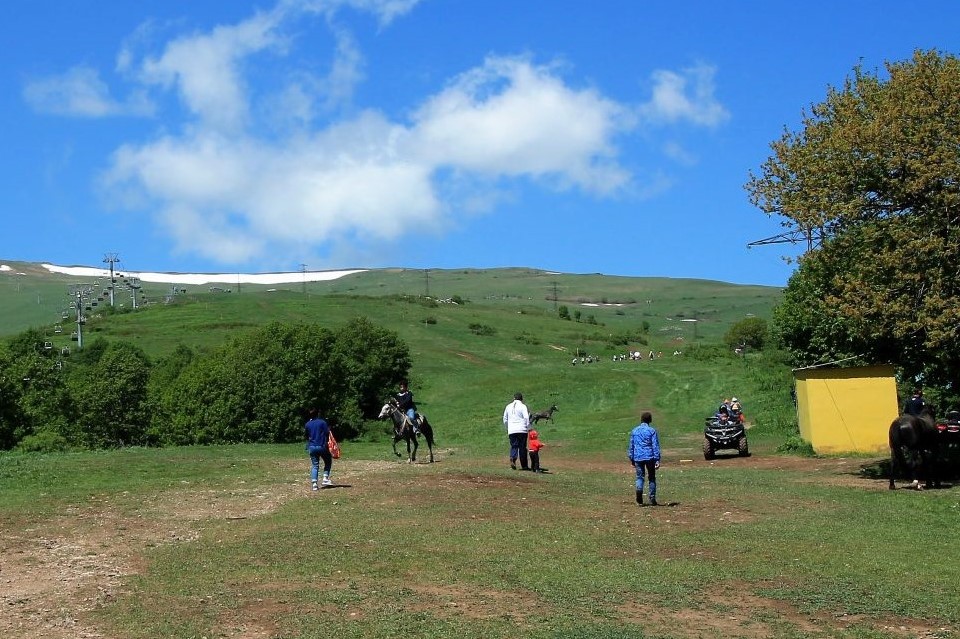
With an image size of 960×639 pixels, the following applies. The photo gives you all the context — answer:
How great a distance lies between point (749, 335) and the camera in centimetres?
12756

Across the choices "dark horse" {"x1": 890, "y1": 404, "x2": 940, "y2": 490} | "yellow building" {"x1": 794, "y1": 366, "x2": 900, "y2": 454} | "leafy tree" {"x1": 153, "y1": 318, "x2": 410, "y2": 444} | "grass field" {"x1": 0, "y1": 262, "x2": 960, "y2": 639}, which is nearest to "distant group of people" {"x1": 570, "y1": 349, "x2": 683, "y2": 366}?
"leafy tree" {"x1": 153, "y1": 318, "x2": 410, "y2": 444}

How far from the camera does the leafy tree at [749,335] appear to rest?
127 metres

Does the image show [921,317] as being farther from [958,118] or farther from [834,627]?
[834,627]

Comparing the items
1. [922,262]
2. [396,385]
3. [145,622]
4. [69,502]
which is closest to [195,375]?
[396,385]

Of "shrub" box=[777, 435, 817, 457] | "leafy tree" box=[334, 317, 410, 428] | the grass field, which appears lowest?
the grass field

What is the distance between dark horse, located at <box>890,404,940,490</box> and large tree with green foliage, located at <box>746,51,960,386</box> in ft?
6.25

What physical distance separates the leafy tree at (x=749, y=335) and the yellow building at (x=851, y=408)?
90385 millimetres

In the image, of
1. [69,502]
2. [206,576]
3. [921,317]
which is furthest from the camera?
[921,317]

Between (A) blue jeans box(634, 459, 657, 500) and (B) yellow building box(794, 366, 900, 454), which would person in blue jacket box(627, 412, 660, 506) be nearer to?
(A) blue jeans box(634, 459, 657, 500)

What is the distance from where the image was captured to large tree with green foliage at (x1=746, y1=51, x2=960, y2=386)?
83.3 ft

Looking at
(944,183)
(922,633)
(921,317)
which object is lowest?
(922,633)

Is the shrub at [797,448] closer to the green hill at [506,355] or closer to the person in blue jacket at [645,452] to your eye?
the green hill at [506,355]

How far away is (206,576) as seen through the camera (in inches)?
578

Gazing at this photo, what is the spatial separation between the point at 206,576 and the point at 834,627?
819 cm
